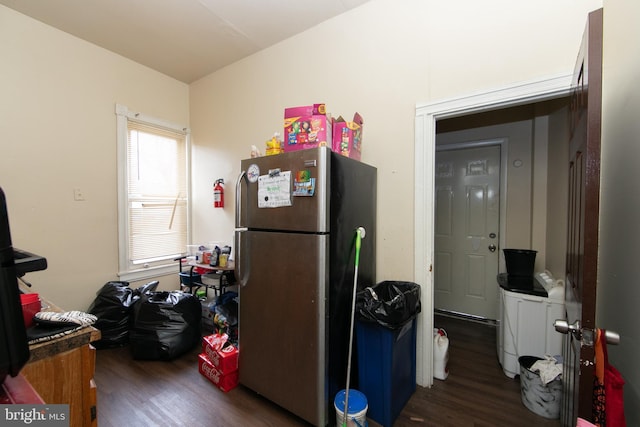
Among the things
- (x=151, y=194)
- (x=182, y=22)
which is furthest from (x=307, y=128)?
(x=151, y=194)

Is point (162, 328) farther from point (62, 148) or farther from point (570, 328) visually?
point (570, 328)

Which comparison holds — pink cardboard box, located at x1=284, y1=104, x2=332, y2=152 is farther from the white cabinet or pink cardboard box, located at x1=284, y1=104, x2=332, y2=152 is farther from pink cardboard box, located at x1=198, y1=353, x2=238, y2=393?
the white cabinet

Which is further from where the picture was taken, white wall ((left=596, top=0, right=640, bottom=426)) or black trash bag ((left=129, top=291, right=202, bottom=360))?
black trash bag ((left=129, top=291, right=202, bottom=360))

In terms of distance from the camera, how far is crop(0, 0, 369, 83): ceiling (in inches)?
87.2

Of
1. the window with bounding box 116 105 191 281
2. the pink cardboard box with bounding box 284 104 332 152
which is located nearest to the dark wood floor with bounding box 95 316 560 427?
the window with bounding box 116 105 191 281

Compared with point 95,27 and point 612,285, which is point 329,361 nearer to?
point 612,285

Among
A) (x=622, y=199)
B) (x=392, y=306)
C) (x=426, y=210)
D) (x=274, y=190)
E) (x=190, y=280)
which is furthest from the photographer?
(x=190, y=280)

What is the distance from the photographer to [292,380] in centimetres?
171

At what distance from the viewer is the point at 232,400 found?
191 centimetres

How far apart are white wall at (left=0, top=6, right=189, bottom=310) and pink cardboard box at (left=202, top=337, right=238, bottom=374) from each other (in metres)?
1.61

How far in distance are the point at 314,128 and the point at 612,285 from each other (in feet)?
5.48

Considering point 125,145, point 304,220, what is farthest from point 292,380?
point 125,145

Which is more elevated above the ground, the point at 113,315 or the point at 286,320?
the point at 286,320

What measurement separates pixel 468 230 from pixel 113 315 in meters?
3.92
